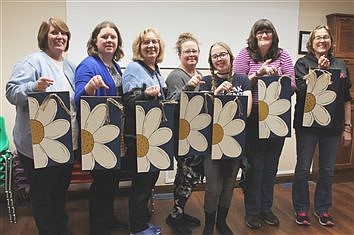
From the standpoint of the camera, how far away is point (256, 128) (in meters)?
2.18

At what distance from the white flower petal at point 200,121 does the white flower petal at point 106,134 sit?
0.42 metres

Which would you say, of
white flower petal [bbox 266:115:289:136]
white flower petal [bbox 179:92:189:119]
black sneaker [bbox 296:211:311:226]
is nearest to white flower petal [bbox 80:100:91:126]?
white flower petal [bbox 179:92:189:119]

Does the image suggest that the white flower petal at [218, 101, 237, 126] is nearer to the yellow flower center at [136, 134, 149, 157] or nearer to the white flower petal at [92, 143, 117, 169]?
the yellow flower center at [136, 134, 149, 157]

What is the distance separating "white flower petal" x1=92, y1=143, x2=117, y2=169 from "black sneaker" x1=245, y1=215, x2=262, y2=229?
114 centimetres

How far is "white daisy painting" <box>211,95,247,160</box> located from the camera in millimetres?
1857

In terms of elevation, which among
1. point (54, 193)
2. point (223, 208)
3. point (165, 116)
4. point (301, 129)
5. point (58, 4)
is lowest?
point (223, 208)

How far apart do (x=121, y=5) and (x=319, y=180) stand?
2.12 meters

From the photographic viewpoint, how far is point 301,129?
2.30 meters

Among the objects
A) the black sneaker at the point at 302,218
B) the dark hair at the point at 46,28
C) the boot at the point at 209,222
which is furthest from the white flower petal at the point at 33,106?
the black sneaker at the point at 302,218

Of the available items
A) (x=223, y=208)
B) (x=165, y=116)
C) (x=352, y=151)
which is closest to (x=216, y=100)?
(x=165, y=116)

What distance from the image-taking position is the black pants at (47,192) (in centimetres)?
182

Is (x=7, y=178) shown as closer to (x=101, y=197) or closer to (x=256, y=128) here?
(x=101, y=197)

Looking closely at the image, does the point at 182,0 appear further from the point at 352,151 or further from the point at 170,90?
the point at 352,151

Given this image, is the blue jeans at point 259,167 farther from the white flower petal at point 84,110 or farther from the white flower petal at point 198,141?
the white flower petal at point 84,110
